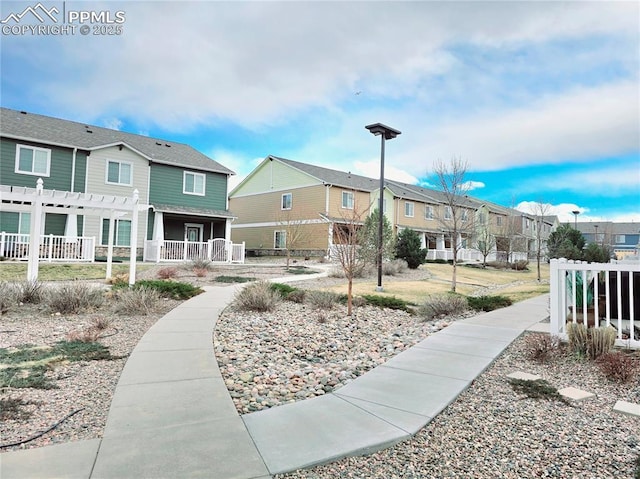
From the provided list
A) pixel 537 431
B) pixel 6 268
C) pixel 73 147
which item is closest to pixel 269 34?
pixel 537 431

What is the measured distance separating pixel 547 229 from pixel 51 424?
204ft

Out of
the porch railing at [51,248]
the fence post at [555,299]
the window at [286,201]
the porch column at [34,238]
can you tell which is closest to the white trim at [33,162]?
the porch railing at [51,248]

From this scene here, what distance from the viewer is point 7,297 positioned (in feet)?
25.3

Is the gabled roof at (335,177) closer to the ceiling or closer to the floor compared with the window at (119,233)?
closer to the ceiling

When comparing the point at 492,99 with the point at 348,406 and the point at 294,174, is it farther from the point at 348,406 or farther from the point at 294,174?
the point at 294,174

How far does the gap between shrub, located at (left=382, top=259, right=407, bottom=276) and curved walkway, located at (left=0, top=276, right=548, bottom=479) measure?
13.7m

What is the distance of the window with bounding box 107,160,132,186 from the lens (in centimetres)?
2111

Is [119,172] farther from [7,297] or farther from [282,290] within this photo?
[282,290]

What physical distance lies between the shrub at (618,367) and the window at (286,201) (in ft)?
90.1

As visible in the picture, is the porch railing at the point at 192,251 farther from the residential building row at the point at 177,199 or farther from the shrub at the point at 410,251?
the shrub at the point at 410,251

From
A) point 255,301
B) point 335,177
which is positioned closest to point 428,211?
point 335,177

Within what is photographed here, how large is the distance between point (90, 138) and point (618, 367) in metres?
24.5

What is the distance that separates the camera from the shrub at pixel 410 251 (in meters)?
23.0

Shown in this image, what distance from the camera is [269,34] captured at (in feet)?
33.9
